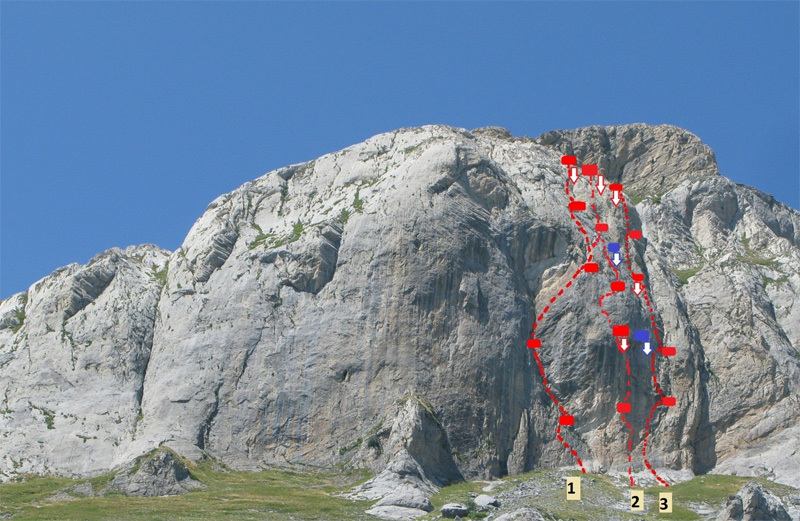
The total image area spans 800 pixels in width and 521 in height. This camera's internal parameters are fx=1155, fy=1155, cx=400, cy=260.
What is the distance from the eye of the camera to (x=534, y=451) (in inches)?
3684

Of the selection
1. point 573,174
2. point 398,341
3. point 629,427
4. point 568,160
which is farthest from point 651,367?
point 568,160

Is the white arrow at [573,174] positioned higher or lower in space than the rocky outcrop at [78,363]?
higher

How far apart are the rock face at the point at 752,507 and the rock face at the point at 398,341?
63.1 ft

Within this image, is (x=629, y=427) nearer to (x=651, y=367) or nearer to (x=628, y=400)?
(x=628, y=400)

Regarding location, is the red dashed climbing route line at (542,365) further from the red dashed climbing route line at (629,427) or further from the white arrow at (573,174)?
the white arrow at (573,174)

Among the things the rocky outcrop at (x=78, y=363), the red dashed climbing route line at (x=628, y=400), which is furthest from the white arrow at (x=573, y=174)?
the rocky outcrop at (x=78, y=363)

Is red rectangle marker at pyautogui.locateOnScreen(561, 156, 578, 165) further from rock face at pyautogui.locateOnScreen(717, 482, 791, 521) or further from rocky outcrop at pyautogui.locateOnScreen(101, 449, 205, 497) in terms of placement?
rock face at pyautogui.locateOnScreen(717, 482, 791, 521)

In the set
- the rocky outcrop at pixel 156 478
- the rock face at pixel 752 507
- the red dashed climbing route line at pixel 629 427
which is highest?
the red dashed climbing route line at pixel 629 427

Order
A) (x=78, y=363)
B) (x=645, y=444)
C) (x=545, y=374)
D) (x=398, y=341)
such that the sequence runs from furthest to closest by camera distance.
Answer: (x=78, y=363)
(x=545, y=374)
(x=398, y=341)
(x=645, y=444)

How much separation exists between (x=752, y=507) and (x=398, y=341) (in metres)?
34.6

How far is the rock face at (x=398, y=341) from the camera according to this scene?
307ft

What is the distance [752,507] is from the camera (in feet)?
233

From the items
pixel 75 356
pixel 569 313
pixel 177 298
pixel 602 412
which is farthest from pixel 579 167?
pixel 75 356

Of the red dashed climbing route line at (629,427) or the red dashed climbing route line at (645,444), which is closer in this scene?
the red dashed climbing route line at (645,444)
